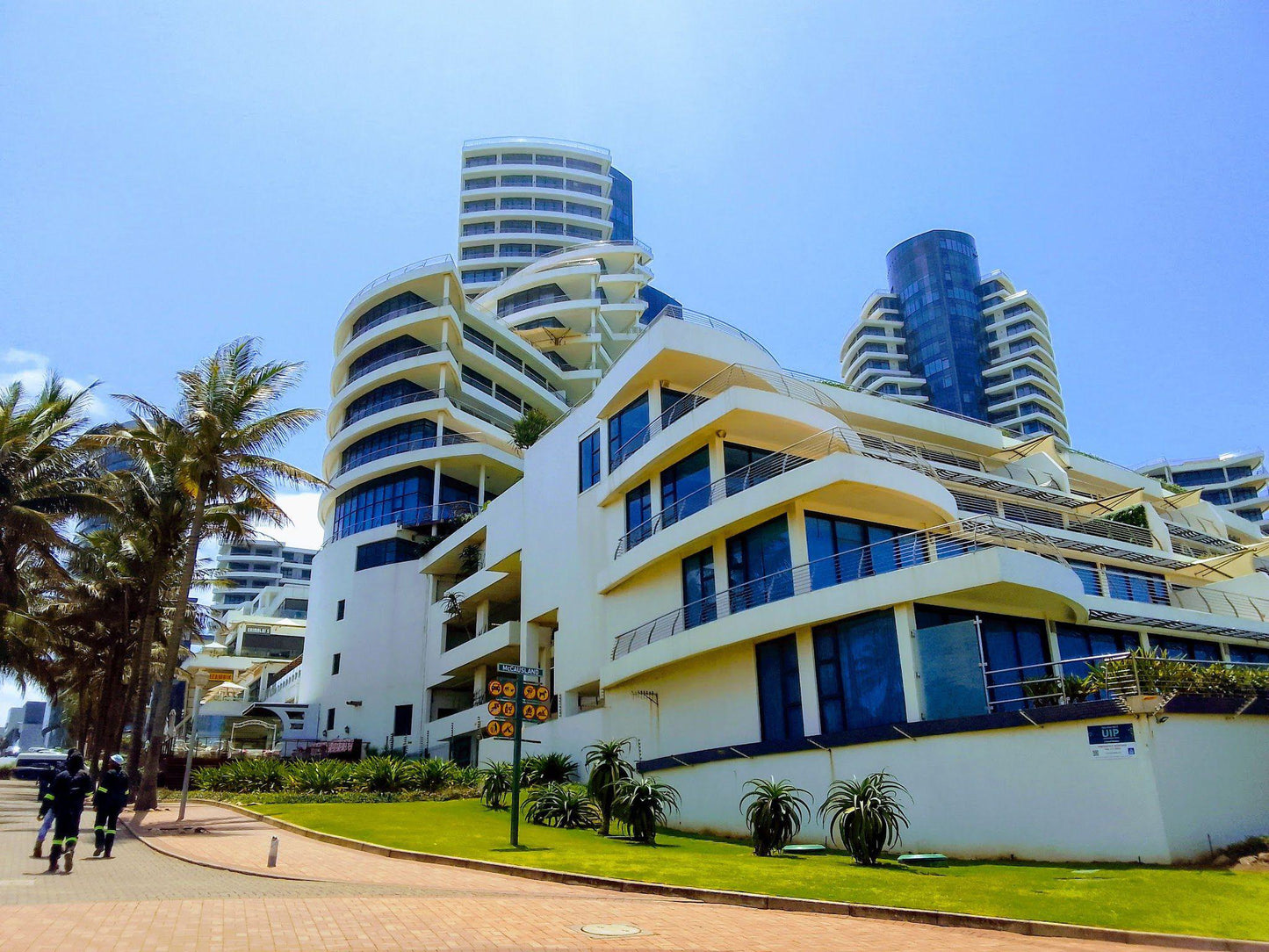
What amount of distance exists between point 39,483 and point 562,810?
57.1 ft

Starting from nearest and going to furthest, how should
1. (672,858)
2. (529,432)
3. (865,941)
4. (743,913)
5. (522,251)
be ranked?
(865,941) < (743,913) < (672,858) < (529,432) < (522,251)

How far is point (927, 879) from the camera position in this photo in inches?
492

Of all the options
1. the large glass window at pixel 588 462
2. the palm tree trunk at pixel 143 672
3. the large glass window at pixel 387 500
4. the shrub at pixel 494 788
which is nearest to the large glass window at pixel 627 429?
the large glass window at pixel 588 462

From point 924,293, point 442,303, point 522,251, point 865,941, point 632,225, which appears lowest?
point 865,941

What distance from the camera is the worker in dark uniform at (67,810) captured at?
12.3 m

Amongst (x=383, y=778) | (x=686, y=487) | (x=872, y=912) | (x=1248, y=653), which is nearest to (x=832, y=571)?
(x=686, y=487)

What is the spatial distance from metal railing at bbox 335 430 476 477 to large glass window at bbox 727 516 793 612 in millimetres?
25605

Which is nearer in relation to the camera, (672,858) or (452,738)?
(672,858)

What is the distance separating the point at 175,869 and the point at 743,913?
8042mm

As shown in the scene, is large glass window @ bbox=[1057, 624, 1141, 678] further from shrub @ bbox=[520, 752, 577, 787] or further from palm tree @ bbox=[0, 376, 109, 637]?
palm tree @ bbox=[0, 376, 109, 637]

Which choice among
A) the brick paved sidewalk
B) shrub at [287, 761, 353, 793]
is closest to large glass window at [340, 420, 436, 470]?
shrub at [287, 761, 353, 793]

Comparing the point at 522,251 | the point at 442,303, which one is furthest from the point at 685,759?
the point at 522,251

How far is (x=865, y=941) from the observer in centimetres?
866

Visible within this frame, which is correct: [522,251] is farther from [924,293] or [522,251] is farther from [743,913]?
[743,913]
